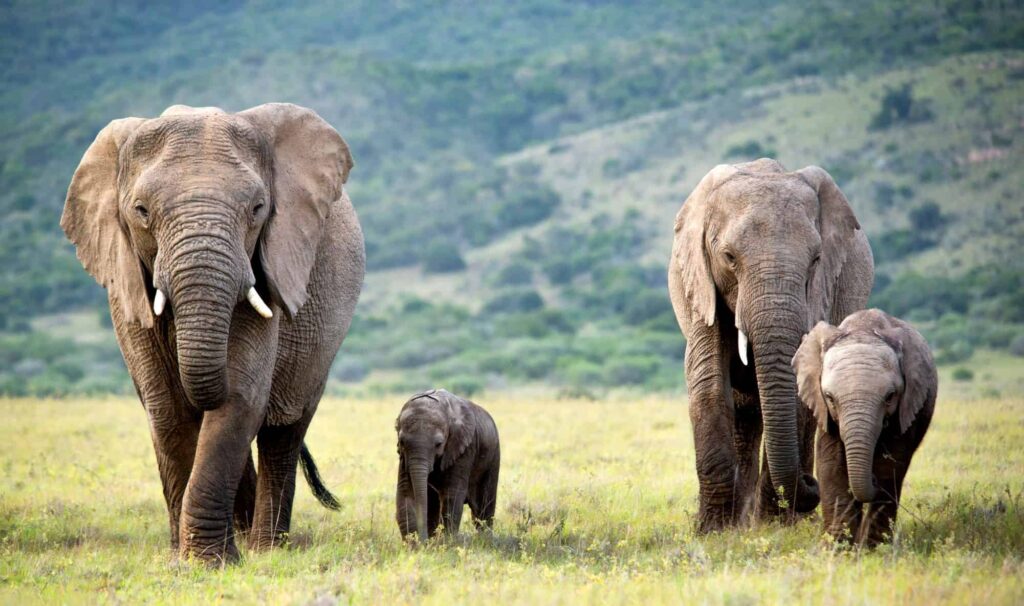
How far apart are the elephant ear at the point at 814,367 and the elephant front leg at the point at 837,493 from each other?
14cm

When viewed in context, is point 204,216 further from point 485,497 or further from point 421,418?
point 485,497

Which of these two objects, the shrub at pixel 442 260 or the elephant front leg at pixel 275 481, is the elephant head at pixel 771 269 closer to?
the elephant front leg at pixel 275 481

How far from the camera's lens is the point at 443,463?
36.8ft

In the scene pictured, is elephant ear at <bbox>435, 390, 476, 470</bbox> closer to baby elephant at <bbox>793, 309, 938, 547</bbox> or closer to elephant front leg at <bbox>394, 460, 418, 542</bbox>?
elephant front leg at <bbox>394, 460, 418, 542</bbox>

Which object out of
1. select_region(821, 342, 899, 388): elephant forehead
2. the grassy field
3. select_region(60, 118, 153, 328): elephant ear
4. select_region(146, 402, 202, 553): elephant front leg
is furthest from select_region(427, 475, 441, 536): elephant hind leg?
select_region(821, 342, 899, 388): elephant forehead

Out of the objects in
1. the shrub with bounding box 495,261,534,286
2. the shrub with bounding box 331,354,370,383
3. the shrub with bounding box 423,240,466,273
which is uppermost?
the shrub with bounding box 423,240,466,273

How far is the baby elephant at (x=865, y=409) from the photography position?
8.47 meters

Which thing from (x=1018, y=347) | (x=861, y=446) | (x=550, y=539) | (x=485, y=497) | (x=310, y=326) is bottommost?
(x=550, y=539)

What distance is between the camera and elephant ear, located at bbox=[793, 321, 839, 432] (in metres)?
8.97

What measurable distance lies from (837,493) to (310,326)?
389 cm

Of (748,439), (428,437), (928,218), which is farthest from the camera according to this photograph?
(928,218)

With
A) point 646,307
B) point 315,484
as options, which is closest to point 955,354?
point 646,307

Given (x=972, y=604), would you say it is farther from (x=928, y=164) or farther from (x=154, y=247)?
(x=928, y=164)

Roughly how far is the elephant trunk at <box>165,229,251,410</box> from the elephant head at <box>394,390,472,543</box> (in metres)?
2.64
